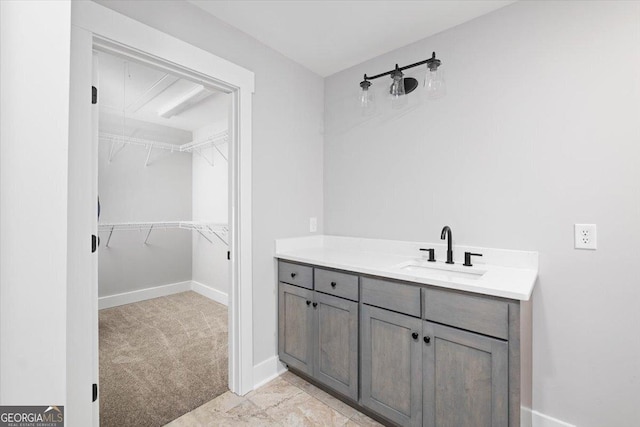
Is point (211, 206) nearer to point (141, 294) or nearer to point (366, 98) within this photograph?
point (141, 294)

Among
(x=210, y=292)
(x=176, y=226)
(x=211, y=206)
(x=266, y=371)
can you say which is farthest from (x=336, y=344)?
(x=176, y=226)

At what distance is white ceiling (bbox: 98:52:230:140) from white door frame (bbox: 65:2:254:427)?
419 millimetres

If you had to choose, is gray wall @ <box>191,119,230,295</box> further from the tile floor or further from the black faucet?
the black faucet

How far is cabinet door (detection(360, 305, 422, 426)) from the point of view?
1496mm

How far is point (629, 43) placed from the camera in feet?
4.62

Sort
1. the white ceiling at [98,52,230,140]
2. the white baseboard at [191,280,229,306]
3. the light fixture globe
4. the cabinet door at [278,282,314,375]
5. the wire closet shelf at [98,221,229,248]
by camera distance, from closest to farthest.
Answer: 1. the cabinet door at [278,282,314,375]
2. the light fixture globe
3. the white ceiling at [98,52,230,140]
4. the wire closet shelf at [98,221,229,248]
5. the white baseboard at [191,280,229,306]

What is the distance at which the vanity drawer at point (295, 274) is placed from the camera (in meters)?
2.01

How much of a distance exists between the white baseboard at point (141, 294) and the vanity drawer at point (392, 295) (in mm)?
3513

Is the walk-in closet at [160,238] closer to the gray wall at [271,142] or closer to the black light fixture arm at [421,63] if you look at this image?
the gray wall at [271,142]

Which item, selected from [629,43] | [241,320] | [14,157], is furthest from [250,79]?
[629,43]

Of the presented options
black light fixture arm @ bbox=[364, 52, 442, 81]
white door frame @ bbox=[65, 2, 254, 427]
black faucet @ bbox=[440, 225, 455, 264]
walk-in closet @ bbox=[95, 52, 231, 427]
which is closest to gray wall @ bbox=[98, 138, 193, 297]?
walk-in closet @ bbox=[95, 52, 231, 427]

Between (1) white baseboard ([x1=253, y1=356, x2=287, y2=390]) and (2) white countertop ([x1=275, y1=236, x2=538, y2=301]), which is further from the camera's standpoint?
(1) white baseboard ([x1=253, y1=356, x2=287, y2=390])

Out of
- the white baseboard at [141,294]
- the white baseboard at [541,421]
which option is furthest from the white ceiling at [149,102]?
the white baseboard at [541,421]

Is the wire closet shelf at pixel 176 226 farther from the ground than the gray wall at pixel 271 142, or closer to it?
closer to it
